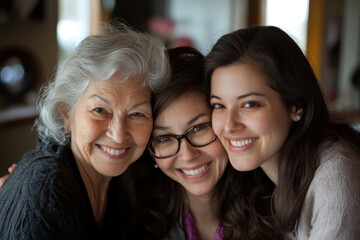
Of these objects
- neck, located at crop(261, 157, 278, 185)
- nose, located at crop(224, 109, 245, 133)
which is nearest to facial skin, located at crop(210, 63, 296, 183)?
nose, located at crop(224, 109, 245, 133)

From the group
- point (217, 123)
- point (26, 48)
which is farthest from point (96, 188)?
point (26, 48)

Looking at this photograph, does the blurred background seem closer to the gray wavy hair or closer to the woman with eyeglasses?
the gray wavy hair

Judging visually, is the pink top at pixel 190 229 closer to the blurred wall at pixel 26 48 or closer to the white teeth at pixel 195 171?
the white teeth at pixel 195 171

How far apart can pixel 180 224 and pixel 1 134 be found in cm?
240

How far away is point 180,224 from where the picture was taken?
6.36ft

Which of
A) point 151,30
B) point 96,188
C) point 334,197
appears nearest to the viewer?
point 334,197

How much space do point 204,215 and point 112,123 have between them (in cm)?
64

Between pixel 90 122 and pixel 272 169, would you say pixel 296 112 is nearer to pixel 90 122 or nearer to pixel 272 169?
pixel 272 169

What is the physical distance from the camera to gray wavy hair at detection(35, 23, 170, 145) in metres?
1.61

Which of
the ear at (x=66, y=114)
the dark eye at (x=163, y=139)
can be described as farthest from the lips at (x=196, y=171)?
the ear at (x=66, y=114)

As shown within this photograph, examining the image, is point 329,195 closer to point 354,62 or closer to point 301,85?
point 301,85

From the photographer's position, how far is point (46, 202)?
4.71 ft

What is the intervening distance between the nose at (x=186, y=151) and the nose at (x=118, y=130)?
0.23 meters

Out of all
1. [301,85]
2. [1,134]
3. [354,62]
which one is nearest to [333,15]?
[354,62]
